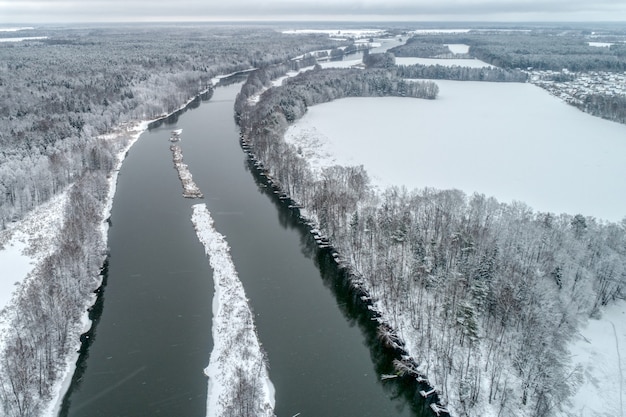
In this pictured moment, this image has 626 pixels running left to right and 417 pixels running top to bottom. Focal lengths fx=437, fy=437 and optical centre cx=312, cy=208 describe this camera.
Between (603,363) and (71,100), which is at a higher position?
(71,100)

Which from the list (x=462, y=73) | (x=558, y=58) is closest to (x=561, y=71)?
(x=558, y=58)

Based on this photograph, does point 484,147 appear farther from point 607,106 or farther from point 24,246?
point 24,246

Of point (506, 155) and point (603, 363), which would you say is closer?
point (603, 363)

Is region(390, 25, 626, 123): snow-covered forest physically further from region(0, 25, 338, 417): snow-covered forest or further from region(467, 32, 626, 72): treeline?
region(0, 25, 338, 417): snow-covered forest

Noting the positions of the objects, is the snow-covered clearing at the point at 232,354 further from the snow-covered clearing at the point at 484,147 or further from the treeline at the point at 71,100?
the snow-covered clearing at the point at 484,147

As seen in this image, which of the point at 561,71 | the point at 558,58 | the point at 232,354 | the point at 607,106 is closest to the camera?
the point at 232,354

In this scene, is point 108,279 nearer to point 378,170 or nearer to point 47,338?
point 47,338

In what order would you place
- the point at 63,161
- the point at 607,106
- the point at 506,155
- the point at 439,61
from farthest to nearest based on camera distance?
the point at 439,61
the point at 607,106
the point at 506,155
the point at 63,161

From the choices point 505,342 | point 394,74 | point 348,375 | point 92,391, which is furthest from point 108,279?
point 394,74
